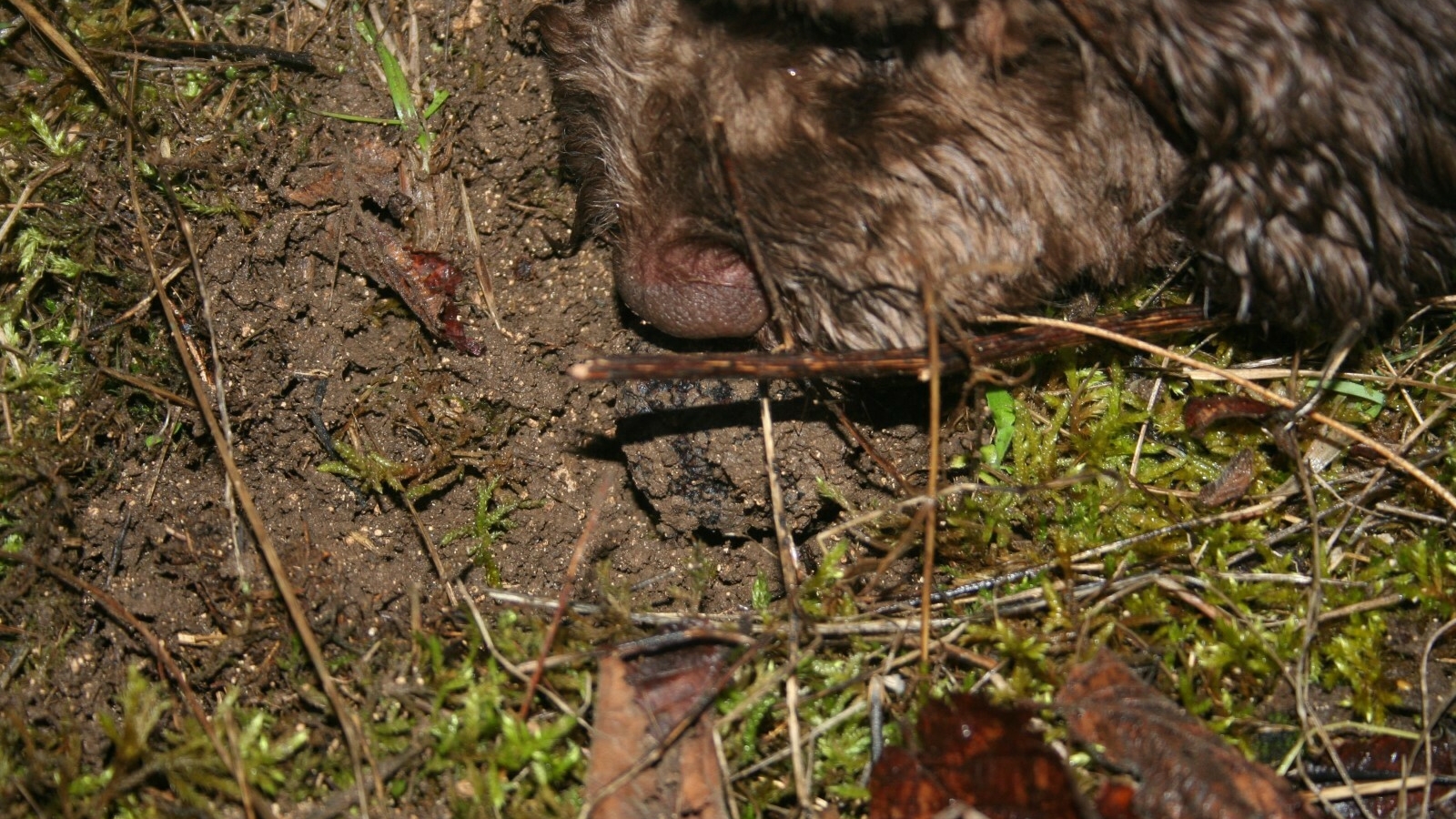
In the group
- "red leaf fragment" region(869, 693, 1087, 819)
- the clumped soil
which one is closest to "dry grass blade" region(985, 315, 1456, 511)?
the clumped soil

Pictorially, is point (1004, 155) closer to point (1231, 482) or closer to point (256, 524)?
point (1231, 482)

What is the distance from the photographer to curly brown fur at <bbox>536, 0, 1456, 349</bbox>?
265 centimetres

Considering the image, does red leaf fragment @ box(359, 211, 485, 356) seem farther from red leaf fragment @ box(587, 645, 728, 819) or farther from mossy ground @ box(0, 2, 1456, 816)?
red leaf fragment @ box(587, 645, 728, 819)

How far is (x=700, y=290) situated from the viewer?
3.00 metres

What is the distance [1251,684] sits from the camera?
118 inches

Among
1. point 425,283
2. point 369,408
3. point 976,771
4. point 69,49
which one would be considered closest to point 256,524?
point 369,408

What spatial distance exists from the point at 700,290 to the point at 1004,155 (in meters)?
0.90

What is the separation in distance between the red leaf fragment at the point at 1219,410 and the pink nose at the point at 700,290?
144 centimetres

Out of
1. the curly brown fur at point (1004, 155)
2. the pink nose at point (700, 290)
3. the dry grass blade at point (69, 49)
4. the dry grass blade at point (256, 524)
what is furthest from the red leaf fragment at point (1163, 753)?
the dry grass blade at point (69, 49)

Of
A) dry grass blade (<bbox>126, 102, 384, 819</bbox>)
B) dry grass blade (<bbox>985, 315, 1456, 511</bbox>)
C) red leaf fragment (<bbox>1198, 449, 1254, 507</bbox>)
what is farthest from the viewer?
red leaf fragment (<bbox>1198, 449, 1254, 507</bbox>)

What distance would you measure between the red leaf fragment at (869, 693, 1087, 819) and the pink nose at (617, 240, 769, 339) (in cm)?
119

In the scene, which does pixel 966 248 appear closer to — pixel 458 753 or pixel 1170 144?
pixel 1170 144

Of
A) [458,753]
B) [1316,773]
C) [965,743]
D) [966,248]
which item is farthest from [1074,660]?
[458,753]

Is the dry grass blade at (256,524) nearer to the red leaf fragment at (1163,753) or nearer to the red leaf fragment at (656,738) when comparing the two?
the red leaf fragment at (656,738)
